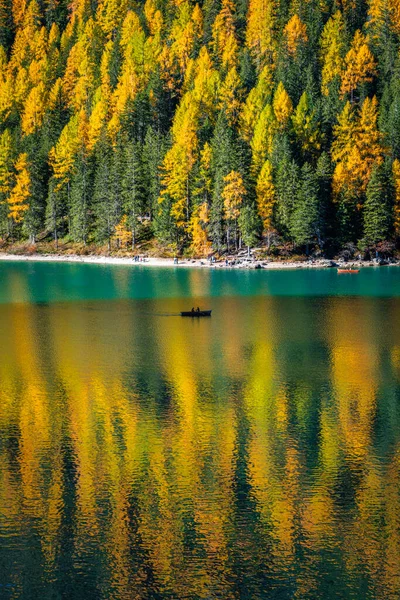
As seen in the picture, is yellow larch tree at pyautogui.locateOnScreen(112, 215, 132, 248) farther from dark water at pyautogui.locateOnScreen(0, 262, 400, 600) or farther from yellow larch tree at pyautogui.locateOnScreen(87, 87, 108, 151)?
dark water at pyautogui.locateOnScreen(0, 262, 400, 600)

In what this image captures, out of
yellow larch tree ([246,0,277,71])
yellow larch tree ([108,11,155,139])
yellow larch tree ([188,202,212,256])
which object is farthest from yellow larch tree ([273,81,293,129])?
yellow larch tree ([108,11,155,139])

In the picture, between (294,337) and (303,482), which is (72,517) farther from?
(294,337)

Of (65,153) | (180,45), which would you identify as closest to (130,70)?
(180,45)

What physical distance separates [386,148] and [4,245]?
70.0 metres

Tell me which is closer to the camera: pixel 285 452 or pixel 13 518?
pixel 13 518

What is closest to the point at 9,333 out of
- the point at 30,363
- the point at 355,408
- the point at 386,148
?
the point at 30,363

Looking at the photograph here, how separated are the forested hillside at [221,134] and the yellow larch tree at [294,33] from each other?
0.88 ft

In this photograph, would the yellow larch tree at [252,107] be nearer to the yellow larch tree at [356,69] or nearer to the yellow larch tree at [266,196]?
the yellow larch tree at [266,196]

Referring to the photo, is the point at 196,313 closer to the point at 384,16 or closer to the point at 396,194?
the point at 396,194

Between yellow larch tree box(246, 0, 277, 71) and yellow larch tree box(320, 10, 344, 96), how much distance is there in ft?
31.9

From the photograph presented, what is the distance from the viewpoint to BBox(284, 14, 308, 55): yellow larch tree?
516 feet

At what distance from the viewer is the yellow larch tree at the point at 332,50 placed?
146625 millimetres

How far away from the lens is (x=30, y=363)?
2116 inches

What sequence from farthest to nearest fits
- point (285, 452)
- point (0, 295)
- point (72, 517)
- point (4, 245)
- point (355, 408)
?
1. point (4, 245)
2. point (0, 295)
3. point (355, 408)
4. point (285, 452)
5. point (72, 517)
